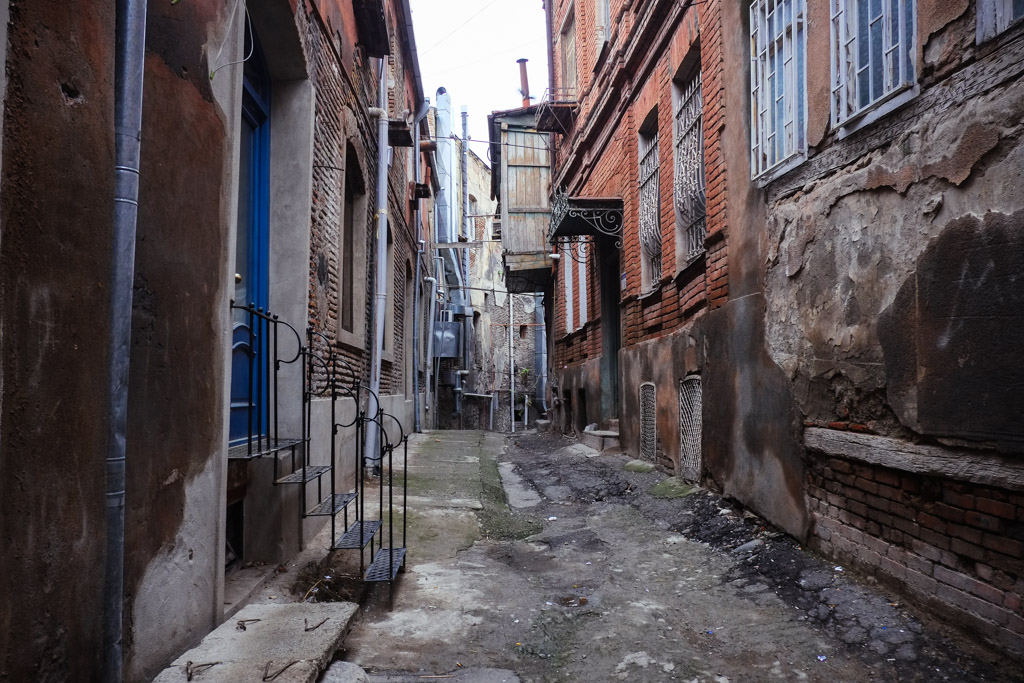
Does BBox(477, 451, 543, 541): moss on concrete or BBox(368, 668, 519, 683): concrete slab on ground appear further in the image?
BBox(477, 451, 543, 541): moss on concrete

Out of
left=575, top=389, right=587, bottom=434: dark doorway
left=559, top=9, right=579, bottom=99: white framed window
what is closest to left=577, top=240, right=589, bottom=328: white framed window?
left=575, top=389, right=587, bottom=434: dark doorway

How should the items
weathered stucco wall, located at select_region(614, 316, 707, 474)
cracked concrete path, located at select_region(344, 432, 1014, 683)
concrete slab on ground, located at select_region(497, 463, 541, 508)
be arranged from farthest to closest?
concrete slab on ground, located at select_region(497, 463, 541, 508) → weathered stucco wall, located at select_region(614, 316, 707, 474) → cracked concrete path, located at select_region(344, 432, 1014, 683)

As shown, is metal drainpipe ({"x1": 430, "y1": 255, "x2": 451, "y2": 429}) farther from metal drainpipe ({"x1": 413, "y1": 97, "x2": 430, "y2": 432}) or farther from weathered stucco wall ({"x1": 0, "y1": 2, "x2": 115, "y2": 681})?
weathered stucco wall ({"x1": 0, "y1": 2, "x2": 115, "y2": 681})

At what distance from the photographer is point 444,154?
69.8ft

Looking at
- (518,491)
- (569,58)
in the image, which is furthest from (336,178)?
(569,58)

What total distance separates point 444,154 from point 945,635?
20.1 m

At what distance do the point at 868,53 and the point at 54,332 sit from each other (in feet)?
12.5

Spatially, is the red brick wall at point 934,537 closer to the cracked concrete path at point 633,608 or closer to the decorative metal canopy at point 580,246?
the cracked concrete path at point 633,608

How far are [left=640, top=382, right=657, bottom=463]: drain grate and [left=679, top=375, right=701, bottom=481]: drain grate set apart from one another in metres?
0.89

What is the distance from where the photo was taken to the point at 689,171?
22.1ft

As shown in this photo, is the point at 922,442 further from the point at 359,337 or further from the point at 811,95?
the point at 359,337

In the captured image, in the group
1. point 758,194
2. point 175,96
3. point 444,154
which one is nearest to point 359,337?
point 758,194

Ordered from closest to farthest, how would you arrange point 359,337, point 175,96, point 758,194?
point 175,96 → point 758,194 → point 359,337

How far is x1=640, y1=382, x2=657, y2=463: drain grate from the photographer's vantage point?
294 inches
